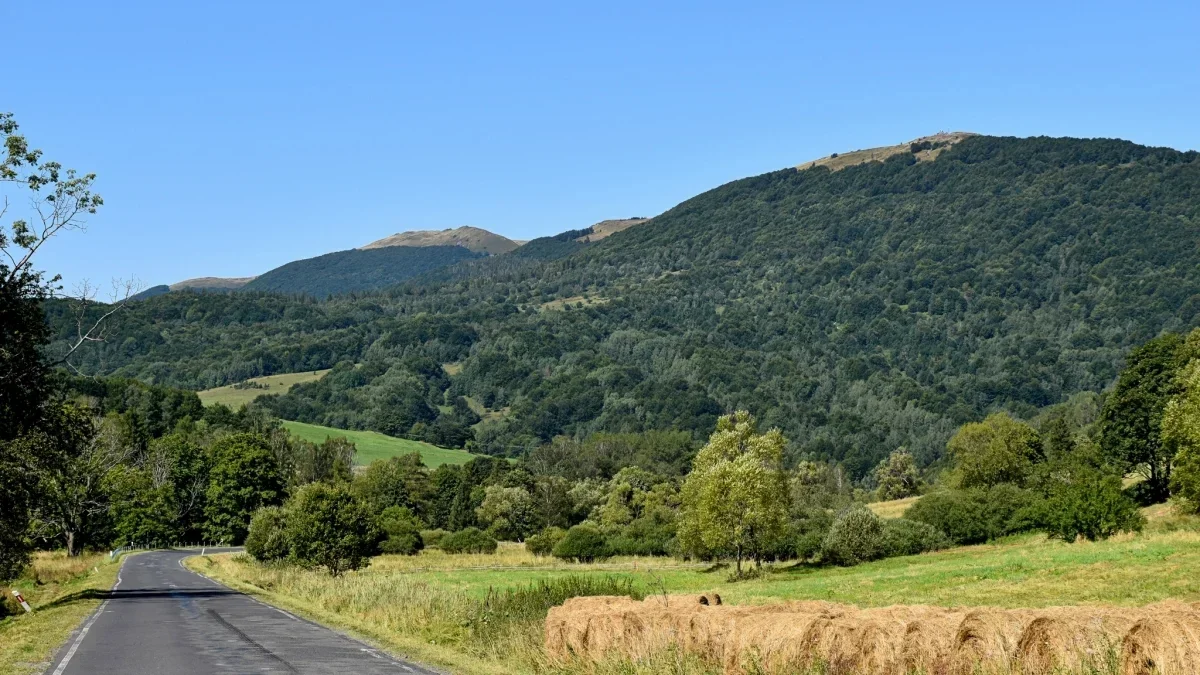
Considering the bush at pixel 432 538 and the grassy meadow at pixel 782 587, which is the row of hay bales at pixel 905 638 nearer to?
the grassy meadow at pixel 782 587

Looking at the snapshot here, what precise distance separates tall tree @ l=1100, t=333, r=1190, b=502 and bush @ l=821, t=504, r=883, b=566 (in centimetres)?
2346

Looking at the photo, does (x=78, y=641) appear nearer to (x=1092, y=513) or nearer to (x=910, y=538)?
(x=1092, y=513)

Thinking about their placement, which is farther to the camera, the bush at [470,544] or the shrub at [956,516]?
the bush at [470,544]

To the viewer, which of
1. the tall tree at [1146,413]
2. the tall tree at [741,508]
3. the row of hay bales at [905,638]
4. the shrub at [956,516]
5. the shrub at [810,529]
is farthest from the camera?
the tall tree at [1146,413]

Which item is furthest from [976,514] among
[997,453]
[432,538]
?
[432,538]

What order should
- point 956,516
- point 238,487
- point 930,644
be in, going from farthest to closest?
point 238,487
point 956,516
point 930,644

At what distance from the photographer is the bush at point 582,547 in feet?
302

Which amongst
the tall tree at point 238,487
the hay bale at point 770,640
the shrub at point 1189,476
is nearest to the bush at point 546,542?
the tall tree at point 238,487

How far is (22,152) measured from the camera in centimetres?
3850

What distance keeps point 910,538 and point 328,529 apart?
37.8 m

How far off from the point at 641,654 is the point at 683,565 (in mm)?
68667

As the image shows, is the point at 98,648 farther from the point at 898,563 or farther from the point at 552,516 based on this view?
the point at 552,516

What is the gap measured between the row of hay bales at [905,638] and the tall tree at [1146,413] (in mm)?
70367

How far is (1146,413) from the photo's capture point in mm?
80938
